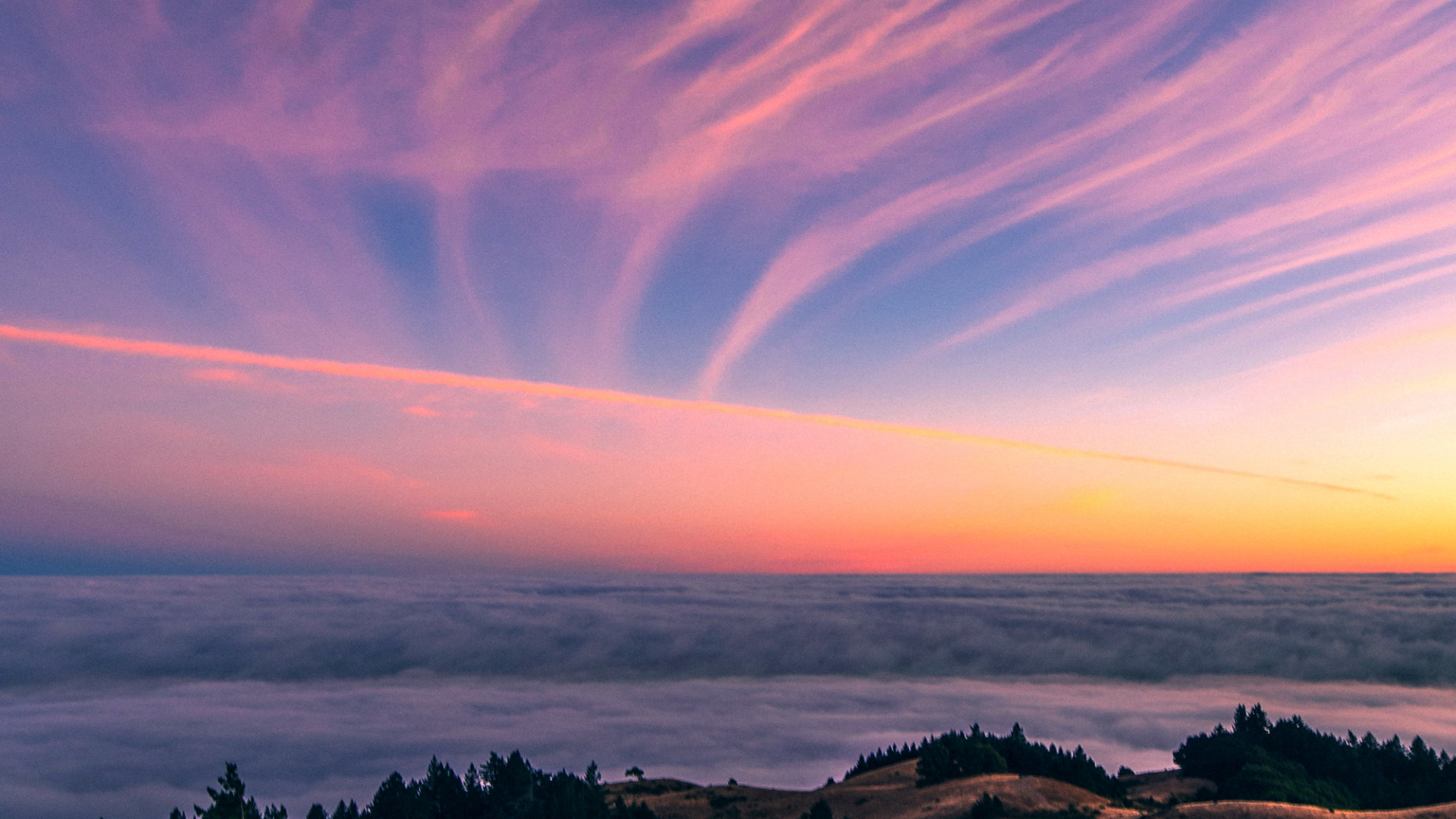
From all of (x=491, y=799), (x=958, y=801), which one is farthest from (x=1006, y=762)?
(x=491, y=799)

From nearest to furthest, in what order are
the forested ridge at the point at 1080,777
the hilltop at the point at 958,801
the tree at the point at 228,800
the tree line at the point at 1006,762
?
the tree at the point at 228,800, the hilltop at the point at 958,801, the forested ridge at the point at 1080,777, the tree line at the point at 1006,762

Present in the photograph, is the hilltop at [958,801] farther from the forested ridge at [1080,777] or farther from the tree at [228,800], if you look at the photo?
the tree at [228,800]

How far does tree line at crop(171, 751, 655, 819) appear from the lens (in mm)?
44656

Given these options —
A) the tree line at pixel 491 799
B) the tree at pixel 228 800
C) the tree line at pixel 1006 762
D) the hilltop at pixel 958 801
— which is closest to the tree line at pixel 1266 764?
the tree line at pixel 1006 762

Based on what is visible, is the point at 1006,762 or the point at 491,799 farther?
the point at 1006,762

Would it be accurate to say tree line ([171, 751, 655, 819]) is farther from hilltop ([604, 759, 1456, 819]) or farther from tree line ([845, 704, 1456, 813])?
tree line ([845, 704, 1456, 813])

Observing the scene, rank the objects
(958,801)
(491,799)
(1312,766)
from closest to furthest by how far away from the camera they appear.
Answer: (958,801) → (491,799) → (1312,766)

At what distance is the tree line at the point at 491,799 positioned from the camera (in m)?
44.7

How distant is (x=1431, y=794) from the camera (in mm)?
51312

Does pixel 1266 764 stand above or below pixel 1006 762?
above

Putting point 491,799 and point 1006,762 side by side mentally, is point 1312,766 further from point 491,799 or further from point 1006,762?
point 491,799

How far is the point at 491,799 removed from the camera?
178ft

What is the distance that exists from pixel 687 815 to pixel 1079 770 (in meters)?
31.4

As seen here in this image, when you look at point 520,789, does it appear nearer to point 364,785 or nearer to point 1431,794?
point 1431,794
